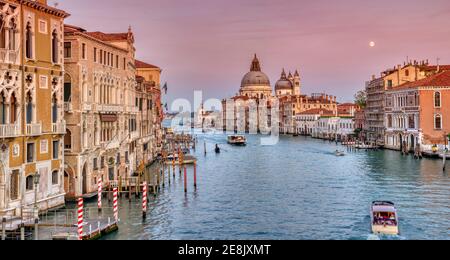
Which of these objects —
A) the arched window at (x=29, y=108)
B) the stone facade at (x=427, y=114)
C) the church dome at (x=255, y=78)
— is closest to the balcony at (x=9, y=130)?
the arched window at (x=29, y=108)

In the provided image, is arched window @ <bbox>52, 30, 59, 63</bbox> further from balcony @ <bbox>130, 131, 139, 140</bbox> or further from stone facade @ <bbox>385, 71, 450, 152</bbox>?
stone facade @ <bbox>385, 71, 450, 152</bbox>

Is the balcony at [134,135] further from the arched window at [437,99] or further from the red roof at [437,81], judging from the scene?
the arched window at [437,99]

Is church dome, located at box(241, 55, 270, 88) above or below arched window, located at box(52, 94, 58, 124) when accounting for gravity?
above

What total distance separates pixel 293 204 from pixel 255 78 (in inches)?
4855

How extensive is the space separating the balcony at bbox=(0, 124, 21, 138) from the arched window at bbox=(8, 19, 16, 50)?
7.10 feet

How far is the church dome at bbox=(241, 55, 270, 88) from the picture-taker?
465 ft

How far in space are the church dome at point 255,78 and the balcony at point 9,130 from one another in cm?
12810

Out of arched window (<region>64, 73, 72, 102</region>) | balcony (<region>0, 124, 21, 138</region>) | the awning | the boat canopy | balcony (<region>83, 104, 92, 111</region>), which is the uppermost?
arched window (<region>64, 73, 72, 102</region>)

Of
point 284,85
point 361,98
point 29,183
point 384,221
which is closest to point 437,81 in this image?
point 384,221

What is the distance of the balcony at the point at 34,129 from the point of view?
1512 cm

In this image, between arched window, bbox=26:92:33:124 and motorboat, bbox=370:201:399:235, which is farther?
arched window, bbox=26:92:33:124

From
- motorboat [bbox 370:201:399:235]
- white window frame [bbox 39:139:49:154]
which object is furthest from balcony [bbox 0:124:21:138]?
motorboat [bbox 370:201:399:235]

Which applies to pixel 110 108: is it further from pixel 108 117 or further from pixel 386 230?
pixel 386 230
